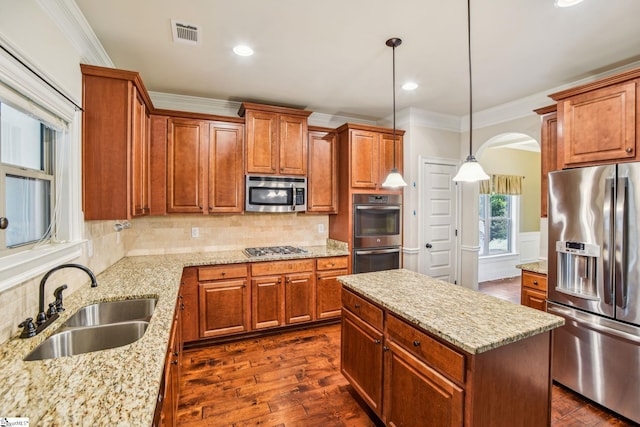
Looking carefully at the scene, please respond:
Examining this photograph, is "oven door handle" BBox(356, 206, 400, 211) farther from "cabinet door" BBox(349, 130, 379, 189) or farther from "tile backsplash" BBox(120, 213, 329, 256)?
"tile backsplash" BBox(120, 213, 329, 256)

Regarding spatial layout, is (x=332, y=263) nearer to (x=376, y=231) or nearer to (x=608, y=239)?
(x=376, y=231)

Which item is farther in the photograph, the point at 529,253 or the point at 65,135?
the point at 529,253

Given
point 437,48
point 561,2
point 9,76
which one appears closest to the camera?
point 9,76

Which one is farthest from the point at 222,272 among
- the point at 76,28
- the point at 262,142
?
the point at 76,28

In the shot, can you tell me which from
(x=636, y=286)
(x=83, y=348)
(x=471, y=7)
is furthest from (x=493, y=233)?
(x=83, y=348)

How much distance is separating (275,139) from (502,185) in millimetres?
4740

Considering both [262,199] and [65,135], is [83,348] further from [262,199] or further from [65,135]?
[262,199]

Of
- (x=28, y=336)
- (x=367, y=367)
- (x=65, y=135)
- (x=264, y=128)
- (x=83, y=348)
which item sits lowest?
(x=367, y=367)

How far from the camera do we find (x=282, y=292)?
11.0 feet

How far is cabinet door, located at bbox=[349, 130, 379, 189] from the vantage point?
369cm

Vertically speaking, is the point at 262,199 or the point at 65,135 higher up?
the point at 65,135

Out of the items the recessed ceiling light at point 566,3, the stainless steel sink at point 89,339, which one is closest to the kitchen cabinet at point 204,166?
the stainless steel sink at point 89,339

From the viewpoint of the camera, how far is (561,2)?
184 cm

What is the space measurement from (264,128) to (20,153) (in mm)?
2186
